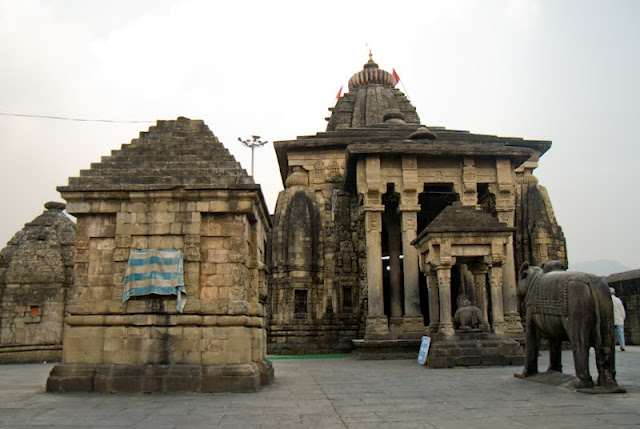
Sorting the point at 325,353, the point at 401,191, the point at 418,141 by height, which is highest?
the point at 418,141

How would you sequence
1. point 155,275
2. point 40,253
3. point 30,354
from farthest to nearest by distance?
point 40,253, point 30,354, point 155,275

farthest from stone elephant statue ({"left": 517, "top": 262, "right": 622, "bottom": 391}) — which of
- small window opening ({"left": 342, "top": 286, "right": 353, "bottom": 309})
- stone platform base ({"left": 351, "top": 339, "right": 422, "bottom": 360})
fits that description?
small window opening ({"left": 342, "top": 286, "right": 353, "bottom": 309})

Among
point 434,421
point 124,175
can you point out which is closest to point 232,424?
point 434,421

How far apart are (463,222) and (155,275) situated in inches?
349

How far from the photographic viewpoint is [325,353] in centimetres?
2106

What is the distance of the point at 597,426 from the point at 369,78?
30302mm

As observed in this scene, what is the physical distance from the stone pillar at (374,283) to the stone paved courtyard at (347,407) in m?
7.95

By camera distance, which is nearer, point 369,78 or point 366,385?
point 366,385

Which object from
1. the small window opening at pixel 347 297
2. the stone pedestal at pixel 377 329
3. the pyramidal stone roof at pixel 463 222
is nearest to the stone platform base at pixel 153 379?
the pyramidal stone roof at pixel 463 222

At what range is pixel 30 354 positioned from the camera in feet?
56.0

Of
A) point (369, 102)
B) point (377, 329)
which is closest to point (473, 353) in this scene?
point (377, 329)

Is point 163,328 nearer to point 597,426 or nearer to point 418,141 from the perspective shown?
point 597,426

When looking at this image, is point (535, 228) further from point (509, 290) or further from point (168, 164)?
point (168, 164)

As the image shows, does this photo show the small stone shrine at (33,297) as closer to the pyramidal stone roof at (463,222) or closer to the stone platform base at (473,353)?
the stone platform base at (473,353)
